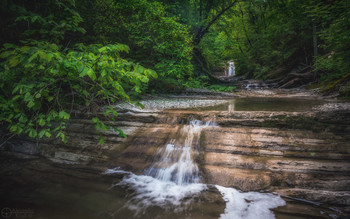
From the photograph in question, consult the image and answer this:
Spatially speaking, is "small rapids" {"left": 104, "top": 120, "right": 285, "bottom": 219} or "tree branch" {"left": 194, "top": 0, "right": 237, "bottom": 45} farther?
"tree branch" {"left": 194, "top": 0, "right": 237, "bottom": 45}

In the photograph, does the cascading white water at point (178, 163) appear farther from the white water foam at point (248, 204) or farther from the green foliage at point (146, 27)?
the green foliage at point (146, 27)

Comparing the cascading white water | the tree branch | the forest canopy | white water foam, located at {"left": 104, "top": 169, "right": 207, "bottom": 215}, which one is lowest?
white water foam, located at {"left": 104, "top": 169, "right": 207, "bottom": 215}

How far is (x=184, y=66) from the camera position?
8648mm

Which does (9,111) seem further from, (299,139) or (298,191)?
(299,139)

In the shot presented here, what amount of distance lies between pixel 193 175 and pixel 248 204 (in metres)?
1.20

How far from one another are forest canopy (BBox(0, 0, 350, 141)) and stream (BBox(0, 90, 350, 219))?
124cm

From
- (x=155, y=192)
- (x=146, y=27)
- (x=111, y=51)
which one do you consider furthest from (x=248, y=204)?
(x=146, y=27)

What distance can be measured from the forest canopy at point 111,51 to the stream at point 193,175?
4.06ft

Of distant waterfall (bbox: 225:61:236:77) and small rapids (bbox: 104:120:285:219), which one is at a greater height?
distant waterfall (bbox: 225:61:236:77)

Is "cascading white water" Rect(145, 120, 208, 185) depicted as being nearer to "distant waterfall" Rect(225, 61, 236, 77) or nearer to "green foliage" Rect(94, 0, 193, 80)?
"green foliage" Rect(94, 0, 193, 80)

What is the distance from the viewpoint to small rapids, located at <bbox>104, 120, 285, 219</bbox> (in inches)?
123

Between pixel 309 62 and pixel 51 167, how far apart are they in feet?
62.7

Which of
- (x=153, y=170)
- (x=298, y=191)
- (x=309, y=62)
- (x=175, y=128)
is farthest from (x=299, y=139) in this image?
(x=309, y=62)

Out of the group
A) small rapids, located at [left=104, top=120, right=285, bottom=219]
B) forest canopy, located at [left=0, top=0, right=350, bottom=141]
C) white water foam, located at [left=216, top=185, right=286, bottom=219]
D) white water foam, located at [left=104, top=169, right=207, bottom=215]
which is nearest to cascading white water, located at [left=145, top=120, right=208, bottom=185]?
small rapids, located at [left=104, top=120, right=285, bottom=219]
